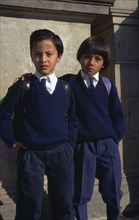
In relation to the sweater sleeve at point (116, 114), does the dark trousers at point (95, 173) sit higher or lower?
lower

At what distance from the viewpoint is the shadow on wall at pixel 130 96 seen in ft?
15.2

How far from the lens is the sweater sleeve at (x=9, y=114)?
3.00 metres

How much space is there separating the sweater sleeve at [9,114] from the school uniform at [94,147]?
0.61 m

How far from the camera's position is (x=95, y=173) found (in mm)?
3502

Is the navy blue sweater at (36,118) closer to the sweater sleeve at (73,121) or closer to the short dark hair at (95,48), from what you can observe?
the sweater sleeve at (73,121)

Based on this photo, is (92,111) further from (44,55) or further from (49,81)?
(44,55)

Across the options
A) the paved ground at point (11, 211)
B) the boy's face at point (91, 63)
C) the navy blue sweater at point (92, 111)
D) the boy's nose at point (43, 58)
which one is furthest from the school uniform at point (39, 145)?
the paved ground at point (11, 211)

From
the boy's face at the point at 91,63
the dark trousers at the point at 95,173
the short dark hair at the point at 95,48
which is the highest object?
the short dark hair at the point at 95,48

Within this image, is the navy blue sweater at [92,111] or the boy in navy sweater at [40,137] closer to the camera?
the boy in navy sweater at [40,137]

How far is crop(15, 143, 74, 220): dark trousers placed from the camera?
298 cm

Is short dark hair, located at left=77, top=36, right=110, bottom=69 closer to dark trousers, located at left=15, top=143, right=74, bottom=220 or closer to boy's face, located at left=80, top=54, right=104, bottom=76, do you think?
boy's face, located at left=80, top=54, right=104, bottom=76

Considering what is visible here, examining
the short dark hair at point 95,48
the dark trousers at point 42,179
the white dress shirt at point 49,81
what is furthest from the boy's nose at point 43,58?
the dark trousers at point 42,179

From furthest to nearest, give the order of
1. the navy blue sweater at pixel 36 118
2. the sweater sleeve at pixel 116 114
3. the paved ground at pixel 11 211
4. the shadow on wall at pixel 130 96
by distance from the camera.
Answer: the shadow on wall at pixel 130 96
the paved ground at pixel 11 211
the sweater sleeve at pixel 116 114
the navy blue sweater at pixel 36 118

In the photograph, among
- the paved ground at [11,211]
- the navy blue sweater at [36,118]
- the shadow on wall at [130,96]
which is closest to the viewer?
the navy blue sweater at [36,118]
